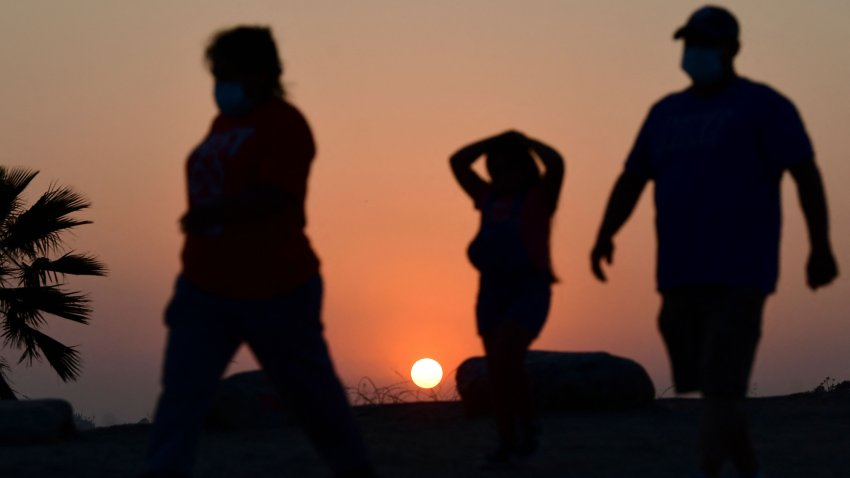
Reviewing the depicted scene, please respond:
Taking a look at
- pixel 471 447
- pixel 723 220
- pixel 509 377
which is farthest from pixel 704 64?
pixel 471 447

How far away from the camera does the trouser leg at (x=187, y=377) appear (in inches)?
196

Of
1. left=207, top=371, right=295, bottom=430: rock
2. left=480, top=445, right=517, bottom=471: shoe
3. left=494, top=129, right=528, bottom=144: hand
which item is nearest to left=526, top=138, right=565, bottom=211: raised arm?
left=494, top=129, right=528, bottom=144: hand

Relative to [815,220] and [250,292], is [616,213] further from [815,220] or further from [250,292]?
[250,292]

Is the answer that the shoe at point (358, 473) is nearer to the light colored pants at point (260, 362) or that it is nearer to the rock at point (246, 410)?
the light colored pants at point (260, 362)

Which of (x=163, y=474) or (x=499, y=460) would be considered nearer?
(x=163, y=474)

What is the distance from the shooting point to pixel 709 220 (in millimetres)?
5465

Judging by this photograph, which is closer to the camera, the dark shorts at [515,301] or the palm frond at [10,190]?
the dark shorts at [515,301]

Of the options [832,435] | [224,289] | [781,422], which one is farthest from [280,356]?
[781,422]

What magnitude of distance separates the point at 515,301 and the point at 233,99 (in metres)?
2.81

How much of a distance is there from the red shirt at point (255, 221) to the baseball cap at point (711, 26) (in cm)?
163

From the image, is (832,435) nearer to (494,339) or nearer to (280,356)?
(494,339)

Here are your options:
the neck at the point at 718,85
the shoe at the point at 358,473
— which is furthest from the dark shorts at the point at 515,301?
the shoe at the point at 358,473

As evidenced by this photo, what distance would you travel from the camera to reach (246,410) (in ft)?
37.2

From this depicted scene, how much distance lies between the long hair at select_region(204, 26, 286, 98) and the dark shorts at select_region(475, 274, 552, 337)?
260 centimetres
